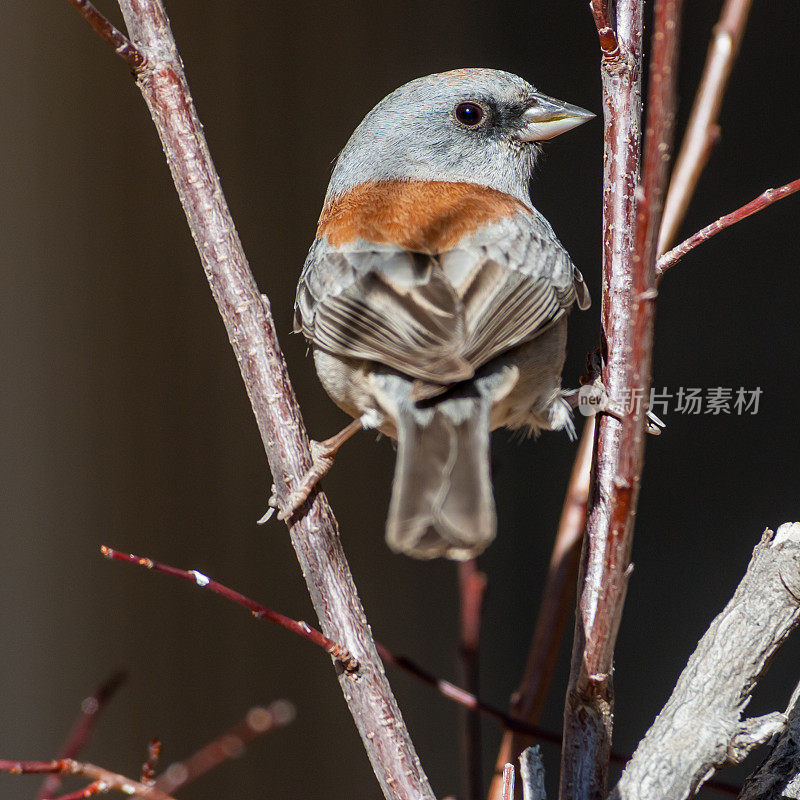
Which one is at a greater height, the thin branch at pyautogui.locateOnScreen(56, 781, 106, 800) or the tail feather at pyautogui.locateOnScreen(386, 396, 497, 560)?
the tail feather at pyautogui.locateOnScreen(386, 396, 497, 560)

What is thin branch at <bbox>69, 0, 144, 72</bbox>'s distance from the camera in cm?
117

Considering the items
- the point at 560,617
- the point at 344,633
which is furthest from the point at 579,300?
the point at 344,633

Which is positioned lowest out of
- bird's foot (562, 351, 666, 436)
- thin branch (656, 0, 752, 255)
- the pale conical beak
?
bird's foot (562, 351, 666, 436)

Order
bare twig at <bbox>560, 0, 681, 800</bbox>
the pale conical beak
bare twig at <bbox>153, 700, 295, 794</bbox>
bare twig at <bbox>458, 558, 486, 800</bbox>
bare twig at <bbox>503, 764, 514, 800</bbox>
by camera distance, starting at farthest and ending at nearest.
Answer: the pale conical beak
bare twig at <bbox>458, 558, 486, 800</bbox>
bare twig at <bbox>153, 700, 295, 794</bbox>
bare twig at <bbox>503, 764, 514, 800</bbox>
bare twig at <bbox>560, 0, 681, 800</bbox>

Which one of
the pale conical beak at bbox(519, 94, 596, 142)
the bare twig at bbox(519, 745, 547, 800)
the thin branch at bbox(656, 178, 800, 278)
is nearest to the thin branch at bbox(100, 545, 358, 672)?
the bare twig at bbox(519, 745, 547, 800)

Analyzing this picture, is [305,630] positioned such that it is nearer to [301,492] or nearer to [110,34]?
[301,492]

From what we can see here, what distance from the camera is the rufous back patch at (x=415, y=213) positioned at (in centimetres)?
171

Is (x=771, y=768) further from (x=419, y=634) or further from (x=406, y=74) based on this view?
(x=406, y=74)

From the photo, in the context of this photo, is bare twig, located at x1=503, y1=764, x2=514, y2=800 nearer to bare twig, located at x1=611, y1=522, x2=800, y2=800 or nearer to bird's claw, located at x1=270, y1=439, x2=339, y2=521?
bare twig, located at x1=611, y1=522, x2=800, y2=800

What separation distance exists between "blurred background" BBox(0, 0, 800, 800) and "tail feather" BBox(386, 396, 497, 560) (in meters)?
2.38

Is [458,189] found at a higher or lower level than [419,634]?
higher

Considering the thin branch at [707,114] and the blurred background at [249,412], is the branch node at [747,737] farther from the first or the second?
the blurred background at [249,412]

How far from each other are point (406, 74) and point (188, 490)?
7.02 feet

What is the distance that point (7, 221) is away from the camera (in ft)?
10.7
